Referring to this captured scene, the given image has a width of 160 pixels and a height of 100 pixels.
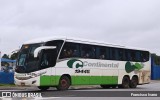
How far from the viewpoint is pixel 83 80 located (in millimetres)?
27516

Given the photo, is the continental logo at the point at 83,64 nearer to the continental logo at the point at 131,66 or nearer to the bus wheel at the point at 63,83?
the bus wheel at the point at 63,83

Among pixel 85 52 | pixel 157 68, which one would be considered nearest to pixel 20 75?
pixel 85 52

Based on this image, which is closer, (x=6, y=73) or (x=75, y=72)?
(x=75, y=72)

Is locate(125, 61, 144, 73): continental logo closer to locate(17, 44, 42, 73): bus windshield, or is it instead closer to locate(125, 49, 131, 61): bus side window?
locate(125, 49, 131, 61): bus side window

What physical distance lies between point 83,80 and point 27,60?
15.1 ft

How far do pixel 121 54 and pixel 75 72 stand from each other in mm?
5922

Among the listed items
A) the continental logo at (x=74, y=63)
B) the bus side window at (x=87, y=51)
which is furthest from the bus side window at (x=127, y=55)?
the continental logo at (x=74, y=63)

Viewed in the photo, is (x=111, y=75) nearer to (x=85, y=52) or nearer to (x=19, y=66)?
(x=85, y=52)

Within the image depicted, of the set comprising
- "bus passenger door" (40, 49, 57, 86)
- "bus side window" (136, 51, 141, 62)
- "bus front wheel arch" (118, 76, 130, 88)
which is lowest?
"bus front wheel arch" (118, 76, 130, 88)

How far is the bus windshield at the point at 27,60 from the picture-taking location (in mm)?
24263

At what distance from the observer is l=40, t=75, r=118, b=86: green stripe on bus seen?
24614mm

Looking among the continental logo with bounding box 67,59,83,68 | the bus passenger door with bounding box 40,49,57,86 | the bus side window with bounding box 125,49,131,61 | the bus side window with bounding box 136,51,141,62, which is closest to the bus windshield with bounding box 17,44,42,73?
the bus passenger door with bounding box 40,49,57,86

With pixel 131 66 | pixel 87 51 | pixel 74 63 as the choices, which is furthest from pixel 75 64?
pixel 131 66

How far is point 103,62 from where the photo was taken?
29.3m
